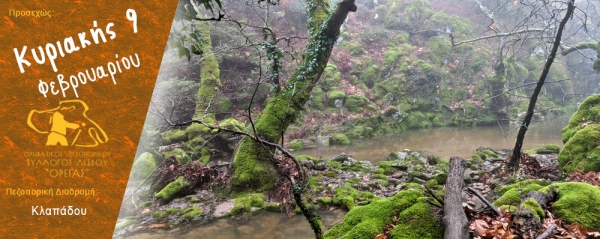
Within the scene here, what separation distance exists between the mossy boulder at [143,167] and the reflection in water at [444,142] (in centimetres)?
502

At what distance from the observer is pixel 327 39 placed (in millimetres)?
7957

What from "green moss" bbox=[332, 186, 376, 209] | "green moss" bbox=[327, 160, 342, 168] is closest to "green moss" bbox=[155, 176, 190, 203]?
"green moss" bbox=[332, 186, 376, 209]

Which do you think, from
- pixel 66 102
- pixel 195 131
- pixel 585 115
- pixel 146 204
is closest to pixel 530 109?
pixel 585 115

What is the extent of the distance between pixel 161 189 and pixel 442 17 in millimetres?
20542

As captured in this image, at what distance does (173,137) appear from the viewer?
9.20 m

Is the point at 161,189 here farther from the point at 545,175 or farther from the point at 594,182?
the point at 545,175

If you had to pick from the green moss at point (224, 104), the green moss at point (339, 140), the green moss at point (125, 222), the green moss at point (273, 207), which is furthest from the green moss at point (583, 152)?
the green moss at point (224, 104)

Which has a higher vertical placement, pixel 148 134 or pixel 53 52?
pixel 53 52

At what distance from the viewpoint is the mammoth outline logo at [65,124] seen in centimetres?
286

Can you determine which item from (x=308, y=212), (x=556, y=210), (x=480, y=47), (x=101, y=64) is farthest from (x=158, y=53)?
(x=480, y=47)

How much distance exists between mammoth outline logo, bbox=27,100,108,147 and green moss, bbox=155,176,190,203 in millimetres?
3194

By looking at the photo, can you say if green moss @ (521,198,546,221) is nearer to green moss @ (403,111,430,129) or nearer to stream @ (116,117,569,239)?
stream @ (116,117,569,239)

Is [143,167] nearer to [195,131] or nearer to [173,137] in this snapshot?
[173,137]

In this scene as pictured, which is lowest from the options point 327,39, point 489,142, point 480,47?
point 489,142
